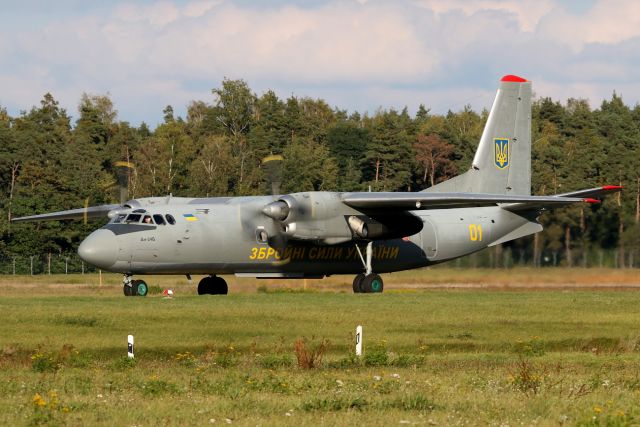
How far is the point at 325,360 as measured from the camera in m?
21.9

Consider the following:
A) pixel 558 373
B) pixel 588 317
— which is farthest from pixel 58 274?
pixel 558 373

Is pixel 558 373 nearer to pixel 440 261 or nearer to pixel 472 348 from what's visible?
pixel 472 348

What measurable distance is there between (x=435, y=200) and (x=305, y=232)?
4.62m

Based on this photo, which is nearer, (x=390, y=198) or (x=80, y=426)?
(x=80, y=426)

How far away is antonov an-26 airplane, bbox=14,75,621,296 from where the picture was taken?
37.8 meters

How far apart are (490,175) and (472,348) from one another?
21533 mm

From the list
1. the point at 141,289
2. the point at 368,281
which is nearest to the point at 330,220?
the point at 368,281

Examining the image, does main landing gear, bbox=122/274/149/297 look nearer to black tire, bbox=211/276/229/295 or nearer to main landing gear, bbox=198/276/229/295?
main landing gear, bbox=198/276/229/295

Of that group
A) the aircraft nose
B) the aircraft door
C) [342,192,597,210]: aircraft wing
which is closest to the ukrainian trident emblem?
the aircraft door

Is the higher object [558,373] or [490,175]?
[490,175]

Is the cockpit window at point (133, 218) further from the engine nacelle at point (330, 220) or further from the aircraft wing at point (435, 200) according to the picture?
the aircraft wing at point (435, 200)

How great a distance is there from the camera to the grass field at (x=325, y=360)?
51.1 ft

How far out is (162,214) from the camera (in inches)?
1511

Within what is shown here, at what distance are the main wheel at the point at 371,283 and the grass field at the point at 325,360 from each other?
1790 millimetres
